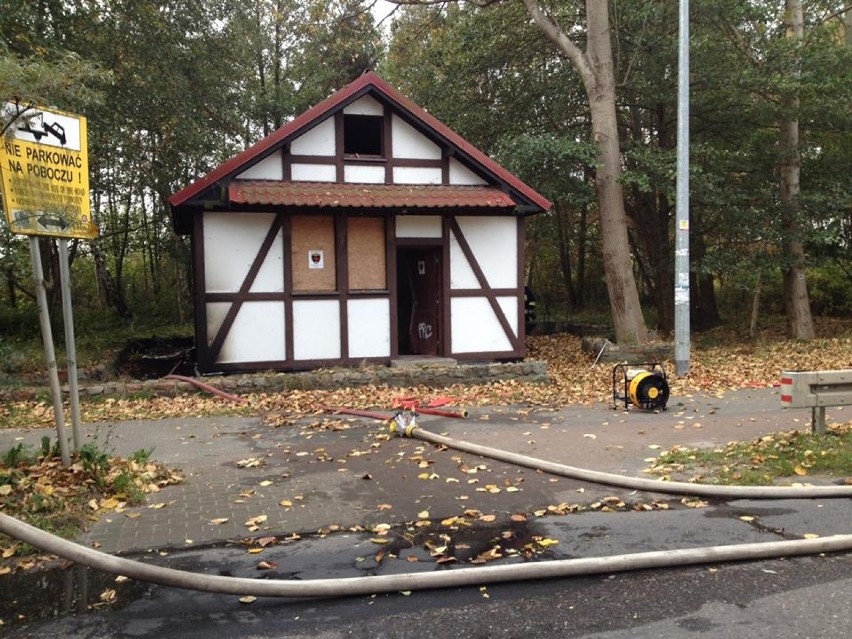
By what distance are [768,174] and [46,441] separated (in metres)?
18.5

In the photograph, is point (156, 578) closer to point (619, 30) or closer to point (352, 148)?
point (352, 148)

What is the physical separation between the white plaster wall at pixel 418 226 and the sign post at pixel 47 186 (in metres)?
7.75

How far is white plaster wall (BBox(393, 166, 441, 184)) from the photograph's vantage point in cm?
1365

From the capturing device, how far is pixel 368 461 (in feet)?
24.0

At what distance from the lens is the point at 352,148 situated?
15234 mm

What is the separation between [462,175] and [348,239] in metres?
2.71

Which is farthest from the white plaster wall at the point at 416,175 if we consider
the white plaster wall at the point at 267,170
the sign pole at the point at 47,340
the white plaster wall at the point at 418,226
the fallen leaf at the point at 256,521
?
the fallen leaf at the point at 256,521

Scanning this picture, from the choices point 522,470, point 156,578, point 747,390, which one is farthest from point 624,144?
point 156,578

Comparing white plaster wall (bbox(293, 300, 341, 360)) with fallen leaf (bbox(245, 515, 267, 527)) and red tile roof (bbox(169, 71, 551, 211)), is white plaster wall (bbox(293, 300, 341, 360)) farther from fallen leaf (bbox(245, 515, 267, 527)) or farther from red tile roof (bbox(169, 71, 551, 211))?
fallen leaf (bbox(245, 515, 267, 527))

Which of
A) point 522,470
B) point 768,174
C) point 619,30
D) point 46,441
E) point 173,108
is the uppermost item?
point 619,30

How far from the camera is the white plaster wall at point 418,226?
13609 mm

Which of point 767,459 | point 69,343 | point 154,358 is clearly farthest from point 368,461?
point 154,358

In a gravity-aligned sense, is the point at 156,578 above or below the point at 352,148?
below

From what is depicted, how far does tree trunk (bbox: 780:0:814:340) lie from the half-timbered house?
791cm
